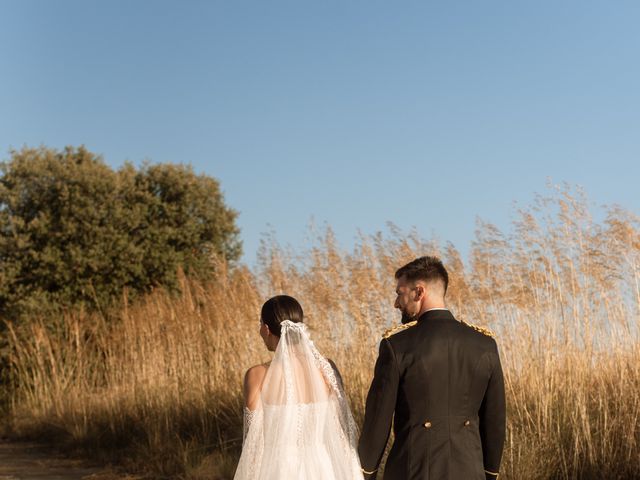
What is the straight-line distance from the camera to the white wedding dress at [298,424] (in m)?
4.89

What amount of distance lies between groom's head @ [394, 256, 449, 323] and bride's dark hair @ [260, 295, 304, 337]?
1030 mm

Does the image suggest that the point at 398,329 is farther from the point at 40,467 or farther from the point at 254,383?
the point at 40,467

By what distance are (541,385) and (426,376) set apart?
14.9ft

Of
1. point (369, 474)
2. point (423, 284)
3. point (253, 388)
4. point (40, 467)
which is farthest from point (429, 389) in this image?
point (40, 467)

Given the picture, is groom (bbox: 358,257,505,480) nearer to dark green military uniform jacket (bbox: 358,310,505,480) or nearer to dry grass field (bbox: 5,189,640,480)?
dark green military uniform jacket (bbox: 358,310,505,480)

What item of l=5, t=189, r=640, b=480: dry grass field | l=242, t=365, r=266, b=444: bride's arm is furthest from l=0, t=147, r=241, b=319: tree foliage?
l=242, t=365, r=266, b=444: bride's arm

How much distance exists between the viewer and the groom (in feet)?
12.8

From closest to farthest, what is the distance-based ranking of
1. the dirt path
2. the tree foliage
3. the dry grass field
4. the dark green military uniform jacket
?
the dark green military uniform jacket → the dry grass field → the dirt path → the tree foliage

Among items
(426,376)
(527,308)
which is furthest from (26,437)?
(426,376)

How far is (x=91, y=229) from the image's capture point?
21641 millimetres

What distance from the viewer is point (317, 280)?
11.5 meters

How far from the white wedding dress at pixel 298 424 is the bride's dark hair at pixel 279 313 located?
0.16ft

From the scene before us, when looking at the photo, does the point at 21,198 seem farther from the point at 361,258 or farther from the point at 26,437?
the point at 361,258

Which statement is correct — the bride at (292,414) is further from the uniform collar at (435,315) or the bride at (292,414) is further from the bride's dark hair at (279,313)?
the uniform collar at (435,315)
